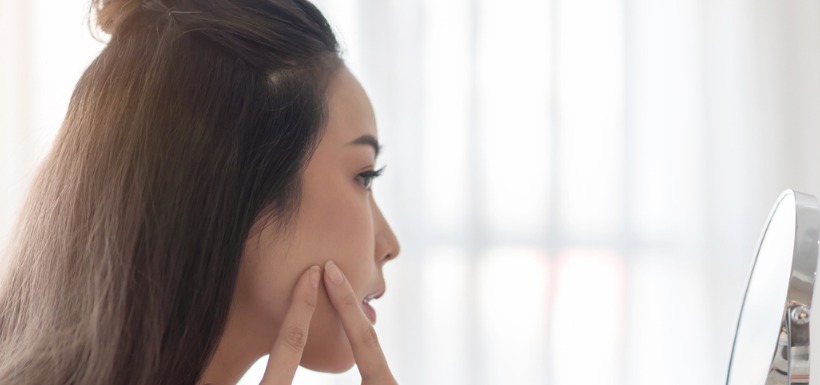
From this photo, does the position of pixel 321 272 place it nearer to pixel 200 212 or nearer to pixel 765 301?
pixel 200 212

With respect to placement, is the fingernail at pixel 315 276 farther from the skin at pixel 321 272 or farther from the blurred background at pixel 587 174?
the blurred background at pixel 587 174

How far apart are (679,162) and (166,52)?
58.8 inches

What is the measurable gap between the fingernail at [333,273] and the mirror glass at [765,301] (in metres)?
0.43

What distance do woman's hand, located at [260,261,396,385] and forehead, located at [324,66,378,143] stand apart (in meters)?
0.15

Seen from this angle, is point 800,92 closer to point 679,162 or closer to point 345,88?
point 679,162

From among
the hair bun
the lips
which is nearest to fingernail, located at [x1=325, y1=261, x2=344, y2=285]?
the lips

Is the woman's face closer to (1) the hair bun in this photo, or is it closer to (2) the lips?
(2) the lips

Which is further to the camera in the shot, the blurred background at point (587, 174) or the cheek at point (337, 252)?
the blurred background at point (587, 174)

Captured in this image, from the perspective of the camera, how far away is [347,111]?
39.3 inches

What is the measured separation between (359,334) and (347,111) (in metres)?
0.26

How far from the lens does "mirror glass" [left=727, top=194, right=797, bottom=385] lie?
2.04 feet

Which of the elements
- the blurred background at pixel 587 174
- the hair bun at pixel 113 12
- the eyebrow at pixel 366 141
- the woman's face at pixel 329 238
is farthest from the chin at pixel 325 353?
the blurred background at pixel 587 174

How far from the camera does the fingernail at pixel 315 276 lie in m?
0.96

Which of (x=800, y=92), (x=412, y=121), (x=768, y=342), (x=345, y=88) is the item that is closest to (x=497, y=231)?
(x=412, y=121)
